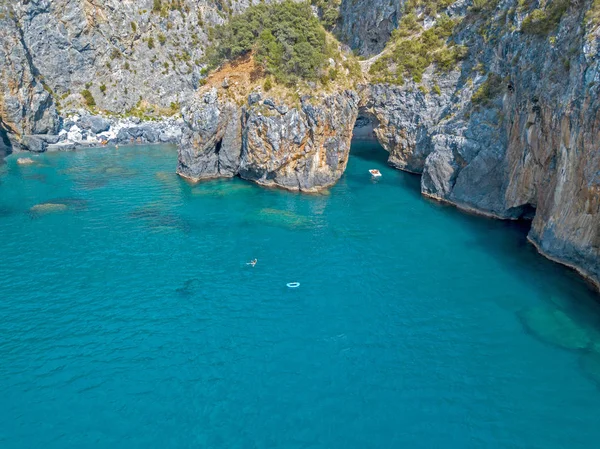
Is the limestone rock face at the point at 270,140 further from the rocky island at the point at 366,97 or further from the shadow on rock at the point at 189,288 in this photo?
the shadow on rock at the point at 189,288

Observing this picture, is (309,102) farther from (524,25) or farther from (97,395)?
(97,395)

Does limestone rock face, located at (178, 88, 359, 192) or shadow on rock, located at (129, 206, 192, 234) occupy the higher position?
limestone rock face, located at (178, 88, 359, 192)

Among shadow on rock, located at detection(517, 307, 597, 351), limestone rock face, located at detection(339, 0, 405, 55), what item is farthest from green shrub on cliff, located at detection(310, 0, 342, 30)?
shadow on rock, located at detection(517, 307, 597, 351)

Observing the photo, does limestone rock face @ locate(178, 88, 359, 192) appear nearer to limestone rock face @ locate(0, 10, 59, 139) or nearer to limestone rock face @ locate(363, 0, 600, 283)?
limestone rock face @ locate(363, 0, 600, 283)

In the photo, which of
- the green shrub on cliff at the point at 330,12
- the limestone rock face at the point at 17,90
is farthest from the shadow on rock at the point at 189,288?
the green shrub on cliff at the point at 330,12

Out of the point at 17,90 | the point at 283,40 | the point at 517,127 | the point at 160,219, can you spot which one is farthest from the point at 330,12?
the point at 17,90
